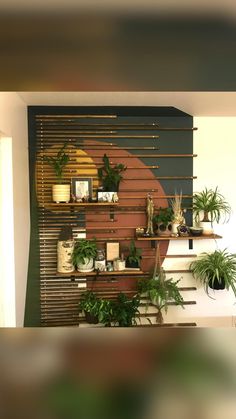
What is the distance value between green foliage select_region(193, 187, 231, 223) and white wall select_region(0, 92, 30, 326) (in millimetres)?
1581

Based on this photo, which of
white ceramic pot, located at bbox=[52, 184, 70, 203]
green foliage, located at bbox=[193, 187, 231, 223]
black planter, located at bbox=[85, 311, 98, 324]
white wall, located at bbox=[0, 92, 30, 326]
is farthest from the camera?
green foliage, located at bbox=[193, 187, 231, 223]

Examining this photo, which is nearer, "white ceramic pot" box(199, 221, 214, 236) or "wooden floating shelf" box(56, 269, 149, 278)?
"wooden floating shelf" box(56, 269, 149, 278)

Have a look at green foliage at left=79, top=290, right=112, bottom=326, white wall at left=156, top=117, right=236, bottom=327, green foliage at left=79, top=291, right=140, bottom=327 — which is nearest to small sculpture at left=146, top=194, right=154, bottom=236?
white wall at left=156, top=117, right=236, bottom=327

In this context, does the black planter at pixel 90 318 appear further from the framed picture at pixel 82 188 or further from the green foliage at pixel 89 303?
the framed picture at pixel 82 188

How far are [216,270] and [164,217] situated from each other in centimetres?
68

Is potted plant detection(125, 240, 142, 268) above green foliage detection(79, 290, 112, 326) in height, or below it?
above

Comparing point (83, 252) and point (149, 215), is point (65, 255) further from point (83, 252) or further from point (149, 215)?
point (149, 215)

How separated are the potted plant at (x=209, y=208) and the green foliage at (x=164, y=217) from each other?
0.87 ft

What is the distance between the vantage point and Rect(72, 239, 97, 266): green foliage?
2.83 meters

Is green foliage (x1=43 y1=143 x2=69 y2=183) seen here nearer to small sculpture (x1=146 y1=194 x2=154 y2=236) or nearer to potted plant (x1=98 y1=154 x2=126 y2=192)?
potted plant (x1=98 y1=154 x2=126 y2=192)

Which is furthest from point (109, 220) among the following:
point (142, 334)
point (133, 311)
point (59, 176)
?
point (142, 334)

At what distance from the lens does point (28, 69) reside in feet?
0.49

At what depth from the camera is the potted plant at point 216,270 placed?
2.92m

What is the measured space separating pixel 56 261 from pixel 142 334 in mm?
2939
